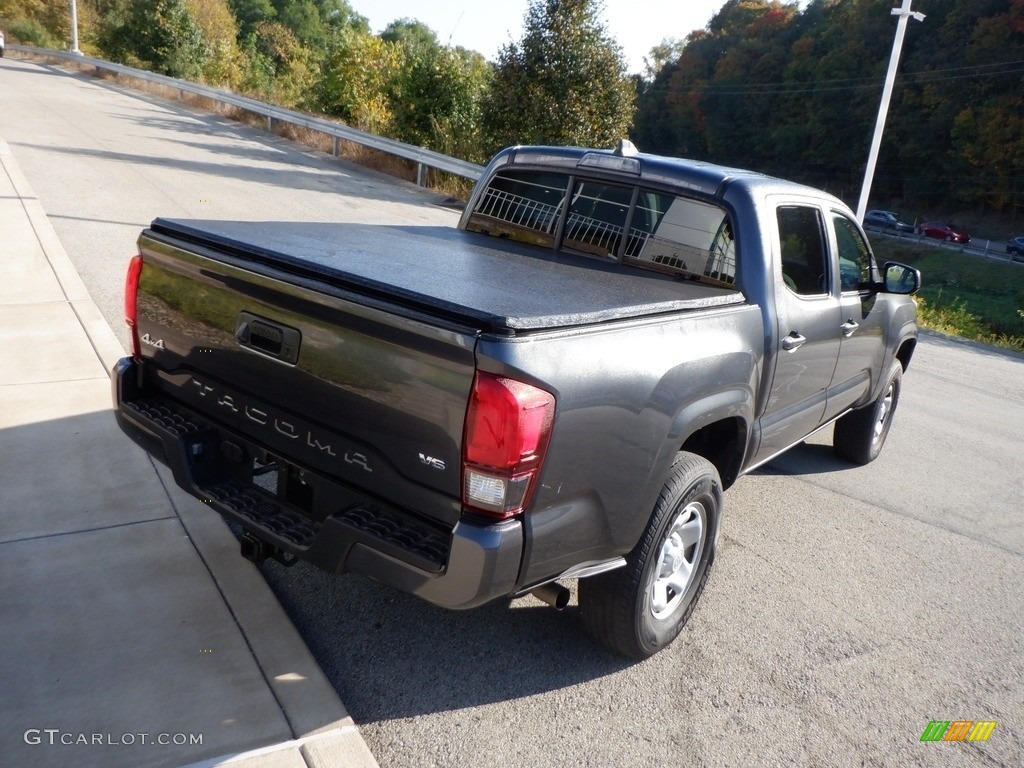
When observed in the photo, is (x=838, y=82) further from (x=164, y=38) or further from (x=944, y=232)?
(x=164, y=38)

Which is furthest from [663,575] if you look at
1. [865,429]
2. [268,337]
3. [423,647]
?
[865,429]

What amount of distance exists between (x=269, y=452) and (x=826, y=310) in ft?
9.79

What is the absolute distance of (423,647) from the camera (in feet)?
11.2

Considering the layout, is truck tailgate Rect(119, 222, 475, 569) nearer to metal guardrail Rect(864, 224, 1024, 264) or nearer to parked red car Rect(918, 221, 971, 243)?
metal guardrail Rect(864, 224, 1024, 264)

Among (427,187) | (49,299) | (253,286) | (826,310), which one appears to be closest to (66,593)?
(253,286)

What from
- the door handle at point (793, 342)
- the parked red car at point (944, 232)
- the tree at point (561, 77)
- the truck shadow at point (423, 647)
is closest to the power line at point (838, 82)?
the parked red car at point (944, 232)

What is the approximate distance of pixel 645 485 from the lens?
10.1 ft

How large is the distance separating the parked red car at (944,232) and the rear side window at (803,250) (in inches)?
2281

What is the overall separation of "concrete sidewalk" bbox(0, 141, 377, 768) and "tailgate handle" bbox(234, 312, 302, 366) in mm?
1122

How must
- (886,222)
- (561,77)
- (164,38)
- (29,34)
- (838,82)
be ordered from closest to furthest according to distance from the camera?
(561,77) → (164,38) → (29,34) → (886,222) → (838,82)

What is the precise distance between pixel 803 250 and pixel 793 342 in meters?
0.67

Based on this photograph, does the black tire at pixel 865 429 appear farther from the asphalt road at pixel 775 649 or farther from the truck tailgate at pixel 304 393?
the truck tailgate at pixel 304 393

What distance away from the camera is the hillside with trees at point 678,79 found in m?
18.2

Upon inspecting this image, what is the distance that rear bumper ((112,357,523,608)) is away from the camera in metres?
2.56
